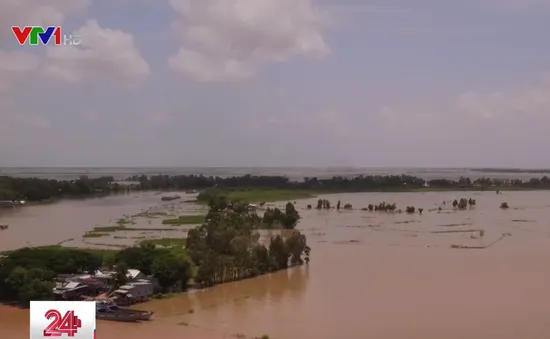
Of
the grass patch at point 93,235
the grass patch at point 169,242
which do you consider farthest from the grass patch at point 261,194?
the grass patch at point 169,242

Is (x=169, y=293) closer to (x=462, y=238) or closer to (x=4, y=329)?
(x=4, y=329)

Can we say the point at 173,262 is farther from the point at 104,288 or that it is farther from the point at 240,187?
the point at 240,187

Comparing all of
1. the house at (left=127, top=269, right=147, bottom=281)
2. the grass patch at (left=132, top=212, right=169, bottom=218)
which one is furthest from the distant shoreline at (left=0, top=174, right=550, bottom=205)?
the house at (left=127, top=269, right=147, bottom=281)

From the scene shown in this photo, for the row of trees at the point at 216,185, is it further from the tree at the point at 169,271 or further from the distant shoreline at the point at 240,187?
the tree at the point at 169,271

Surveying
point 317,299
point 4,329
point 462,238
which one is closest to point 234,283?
point 317,299

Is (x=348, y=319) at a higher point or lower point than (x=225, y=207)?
lower

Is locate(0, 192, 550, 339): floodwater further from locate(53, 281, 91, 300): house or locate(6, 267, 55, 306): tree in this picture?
locate(53, 281, 91, 300): house
